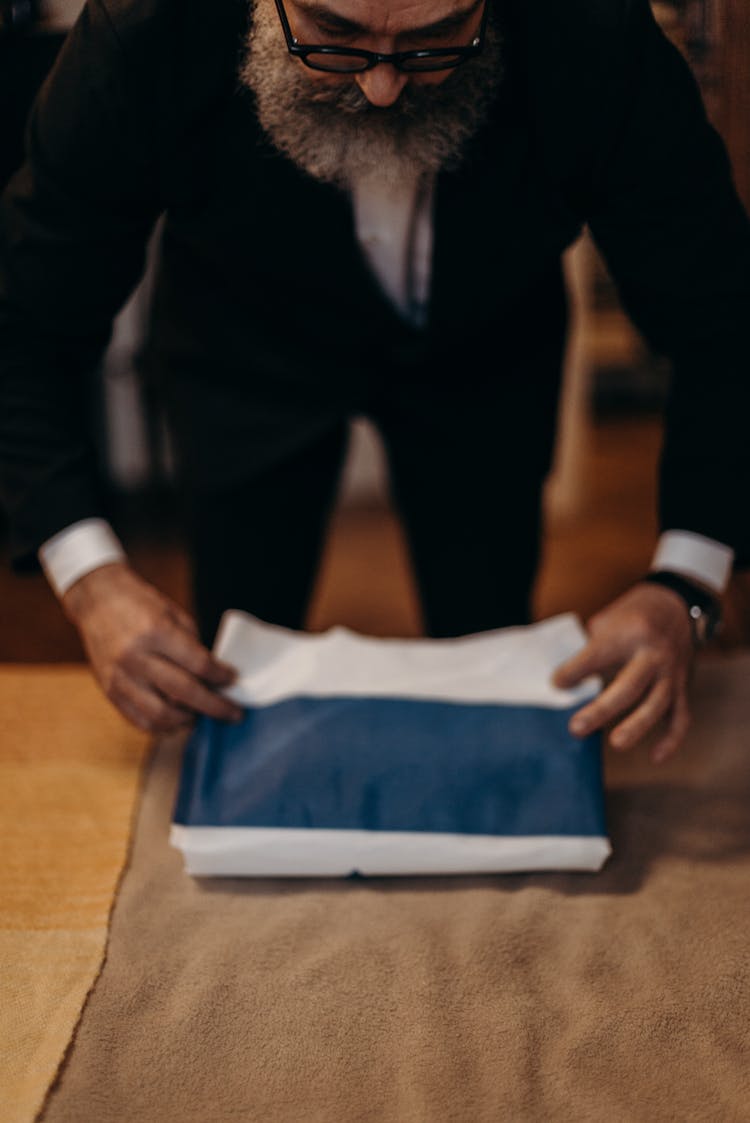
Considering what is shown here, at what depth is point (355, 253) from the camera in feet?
2.90

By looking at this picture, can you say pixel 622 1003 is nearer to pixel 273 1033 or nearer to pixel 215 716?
pixel 273 1033

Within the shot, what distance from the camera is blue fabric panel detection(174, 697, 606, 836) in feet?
2.43

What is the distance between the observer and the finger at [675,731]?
2.72 ft

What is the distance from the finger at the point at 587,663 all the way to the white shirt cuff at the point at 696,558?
0.41ft

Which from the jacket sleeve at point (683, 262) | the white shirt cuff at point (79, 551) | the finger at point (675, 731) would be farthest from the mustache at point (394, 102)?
the finger at point (675, 731)

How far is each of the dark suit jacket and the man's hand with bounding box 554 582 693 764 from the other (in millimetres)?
116

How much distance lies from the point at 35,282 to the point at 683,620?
60 cm

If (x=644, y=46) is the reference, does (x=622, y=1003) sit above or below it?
below

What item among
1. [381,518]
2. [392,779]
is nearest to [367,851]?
[392,779]

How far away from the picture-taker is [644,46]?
2.53 feet

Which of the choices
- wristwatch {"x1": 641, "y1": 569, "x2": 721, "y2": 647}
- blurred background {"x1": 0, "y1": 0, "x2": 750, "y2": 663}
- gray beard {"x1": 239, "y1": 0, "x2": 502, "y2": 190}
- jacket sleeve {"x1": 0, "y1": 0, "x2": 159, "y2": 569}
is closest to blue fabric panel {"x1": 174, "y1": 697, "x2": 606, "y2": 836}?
wristwatch {"x1": 641, "y1": 569, "x2": 721, "y2": 647}

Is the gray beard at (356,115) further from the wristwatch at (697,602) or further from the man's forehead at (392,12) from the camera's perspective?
the wristwatch at (697,602)

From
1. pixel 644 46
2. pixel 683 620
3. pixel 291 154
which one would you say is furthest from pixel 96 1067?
pixel 644 46

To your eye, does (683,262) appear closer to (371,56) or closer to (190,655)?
(371,56)
